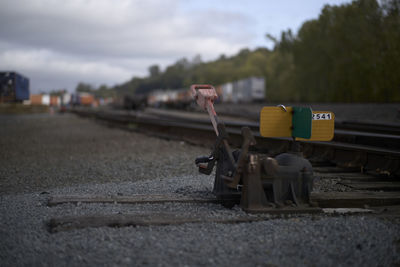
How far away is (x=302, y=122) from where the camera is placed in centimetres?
311

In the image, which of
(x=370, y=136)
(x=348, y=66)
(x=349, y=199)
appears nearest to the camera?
(x=349, y=199)

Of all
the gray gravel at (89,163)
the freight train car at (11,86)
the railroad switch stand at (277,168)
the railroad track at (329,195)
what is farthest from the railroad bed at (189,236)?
the freight train car at (11,86)

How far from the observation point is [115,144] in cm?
993

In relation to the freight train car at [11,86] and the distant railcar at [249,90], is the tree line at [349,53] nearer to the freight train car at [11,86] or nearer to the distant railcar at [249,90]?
the distant railcar at [249,90]

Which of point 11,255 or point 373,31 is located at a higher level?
point 373,31

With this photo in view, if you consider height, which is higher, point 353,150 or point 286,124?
point 286,124

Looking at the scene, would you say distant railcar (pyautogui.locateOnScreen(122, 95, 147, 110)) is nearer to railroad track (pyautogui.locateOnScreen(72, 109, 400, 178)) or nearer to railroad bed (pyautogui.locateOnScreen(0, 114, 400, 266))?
railroad track (pyautogui.locateOnScreen(72, 109, 400, 178))

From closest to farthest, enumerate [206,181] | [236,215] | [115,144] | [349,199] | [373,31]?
[236,215]
[349,199]
[206,181]
[115,144]
[373,31]

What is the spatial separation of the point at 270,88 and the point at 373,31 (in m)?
40.9

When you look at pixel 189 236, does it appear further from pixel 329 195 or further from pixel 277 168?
pixel 329 195

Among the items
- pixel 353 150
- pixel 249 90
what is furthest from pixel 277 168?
pixel 249 90

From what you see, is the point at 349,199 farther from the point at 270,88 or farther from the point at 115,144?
the point at 270,88

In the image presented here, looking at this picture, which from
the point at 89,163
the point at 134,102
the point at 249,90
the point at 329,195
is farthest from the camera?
the point at 249,90

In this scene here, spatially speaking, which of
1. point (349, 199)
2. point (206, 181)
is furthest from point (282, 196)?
point (206, 181)
